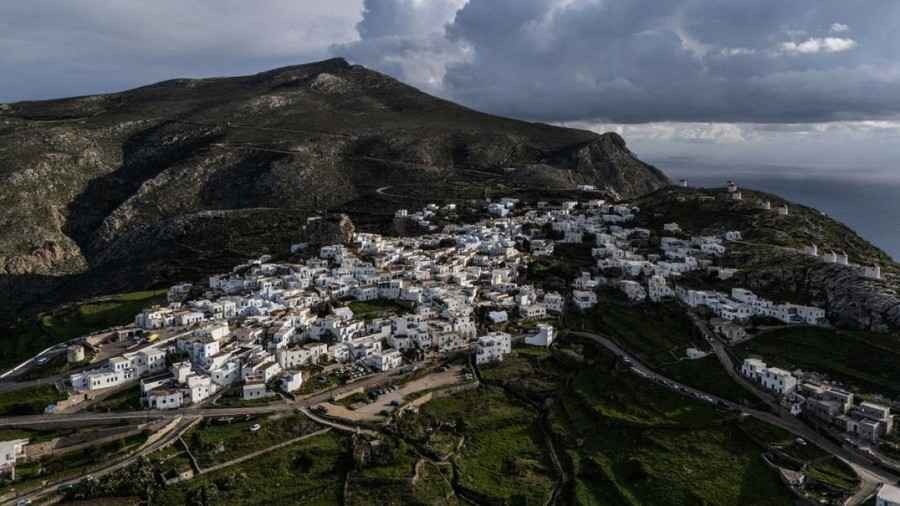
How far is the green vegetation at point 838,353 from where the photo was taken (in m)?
44.5

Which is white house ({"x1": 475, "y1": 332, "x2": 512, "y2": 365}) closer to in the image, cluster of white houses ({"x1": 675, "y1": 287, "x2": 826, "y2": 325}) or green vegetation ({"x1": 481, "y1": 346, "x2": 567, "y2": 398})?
green vegetation ({"x1": 481, "y1": 346, "x2": 567, "y2": 398})

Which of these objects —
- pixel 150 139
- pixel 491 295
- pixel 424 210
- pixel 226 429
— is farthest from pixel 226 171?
pixel 226 429

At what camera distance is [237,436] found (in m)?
40.9

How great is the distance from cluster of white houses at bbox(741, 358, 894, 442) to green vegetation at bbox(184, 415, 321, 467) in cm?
3207

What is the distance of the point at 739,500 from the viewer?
109 ft

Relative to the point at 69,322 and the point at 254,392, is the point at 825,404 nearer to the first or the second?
the point at 254,392

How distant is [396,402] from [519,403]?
9.24 metres

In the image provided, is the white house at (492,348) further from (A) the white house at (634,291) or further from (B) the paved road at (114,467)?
(B) the paved road at (114,467)

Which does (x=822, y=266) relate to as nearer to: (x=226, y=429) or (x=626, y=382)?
(x=626, y=382)

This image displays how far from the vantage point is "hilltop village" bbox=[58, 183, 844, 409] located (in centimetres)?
4953

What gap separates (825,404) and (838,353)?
35.8 feet

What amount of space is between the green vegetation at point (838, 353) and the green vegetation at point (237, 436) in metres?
35.5

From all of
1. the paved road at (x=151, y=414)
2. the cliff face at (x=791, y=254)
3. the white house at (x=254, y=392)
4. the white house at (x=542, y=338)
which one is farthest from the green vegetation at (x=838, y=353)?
the white house at (x=254, y=392)

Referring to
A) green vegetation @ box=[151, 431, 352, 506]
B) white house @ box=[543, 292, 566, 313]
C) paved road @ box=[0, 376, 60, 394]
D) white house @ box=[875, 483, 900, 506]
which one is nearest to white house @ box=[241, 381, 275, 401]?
green vegetation @ box=[151, 431, 352, 506]
